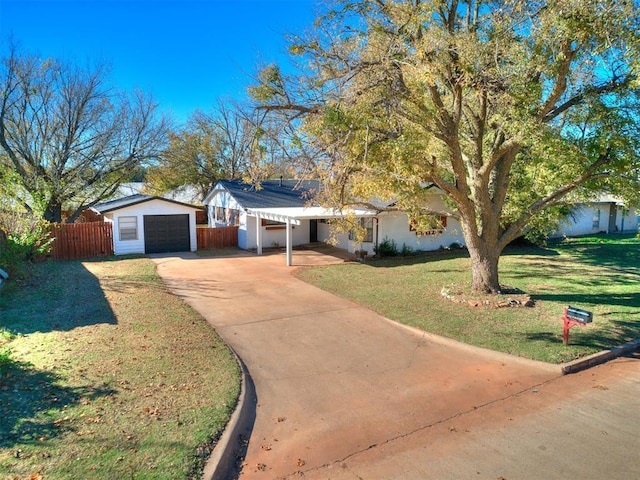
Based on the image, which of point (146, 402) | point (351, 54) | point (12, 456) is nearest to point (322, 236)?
point (351, 54)

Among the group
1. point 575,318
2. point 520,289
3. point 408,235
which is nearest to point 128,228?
point 408,235

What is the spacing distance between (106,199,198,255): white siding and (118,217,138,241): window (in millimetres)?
131

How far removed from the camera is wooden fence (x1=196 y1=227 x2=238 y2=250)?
20.8 meters

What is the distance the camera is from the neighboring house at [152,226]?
18625 mm

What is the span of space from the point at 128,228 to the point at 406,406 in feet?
54.4

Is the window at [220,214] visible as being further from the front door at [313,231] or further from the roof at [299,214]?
the roof at [299,214]

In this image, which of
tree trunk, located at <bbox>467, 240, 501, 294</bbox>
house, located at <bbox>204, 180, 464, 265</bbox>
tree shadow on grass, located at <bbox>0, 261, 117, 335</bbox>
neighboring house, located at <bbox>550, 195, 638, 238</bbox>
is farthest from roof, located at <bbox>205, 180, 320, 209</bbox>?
neighboring house, located at <bbox>550, 195, 638, 238</bbox>

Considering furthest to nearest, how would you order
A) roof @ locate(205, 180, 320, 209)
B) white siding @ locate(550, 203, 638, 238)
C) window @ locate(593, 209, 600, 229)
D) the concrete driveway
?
window @ locate(593, 209, 600, 229)
white siding @ locate(550, 203, 638, 238)
roof @ locate(205, 180, 320, 209)
the concrete driveway

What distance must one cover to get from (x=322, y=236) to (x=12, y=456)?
19038mm

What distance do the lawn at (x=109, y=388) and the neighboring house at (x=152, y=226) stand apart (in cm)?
851

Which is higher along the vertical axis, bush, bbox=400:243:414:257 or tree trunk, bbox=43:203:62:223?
tree trunk, bbox=43:203:62:223

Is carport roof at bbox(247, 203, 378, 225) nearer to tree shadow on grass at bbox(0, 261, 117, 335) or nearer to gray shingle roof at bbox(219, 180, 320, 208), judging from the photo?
gray shingle roof at bbox(219, 180, 320, 208)

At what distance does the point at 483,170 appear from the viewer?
1064 centimetres

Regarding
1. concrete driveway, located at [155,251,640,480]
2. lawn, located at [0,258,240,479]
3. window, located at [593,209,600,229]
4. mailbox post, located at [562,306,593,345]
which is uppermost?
window, located at [593,209,600,229]
